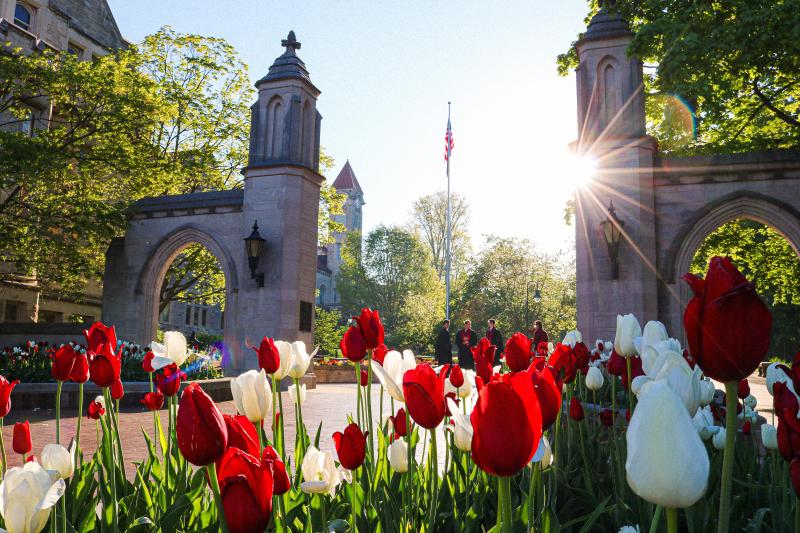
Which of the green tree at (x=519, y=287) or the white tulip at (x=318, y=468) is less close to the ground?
the green tree at (x=519, y=287)

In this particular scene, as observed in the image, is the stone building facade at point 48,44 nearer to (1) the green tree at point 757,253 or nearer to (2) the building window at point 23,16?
(2) the building window at point 23,16

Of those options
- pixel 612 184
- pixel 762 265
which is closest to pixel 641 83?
pixel 612 184

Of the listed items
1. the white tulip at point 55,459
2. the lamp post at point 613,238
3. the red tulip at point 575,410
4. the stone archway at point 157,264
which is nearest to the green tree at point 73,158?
the stone archway at point 157,264

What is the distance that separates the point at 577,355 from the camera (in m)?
2.84

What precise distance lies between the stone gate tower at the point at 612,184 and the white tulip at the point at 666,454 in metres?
13.5

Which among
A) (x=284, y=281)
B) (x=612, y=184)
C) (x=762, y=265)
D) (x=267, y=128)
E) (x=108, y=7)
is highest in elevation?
(x=108, y=7)

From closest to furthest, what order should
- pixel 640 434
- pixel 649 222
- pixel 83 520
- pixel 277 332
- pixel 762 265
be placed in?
pixel 640 434 < pixel 83 520 < pixel 649 222 < pixel 277 332 < pixel 762 265

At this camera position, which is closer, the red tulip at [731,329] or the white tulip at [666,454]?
the white tulip at [666,454]

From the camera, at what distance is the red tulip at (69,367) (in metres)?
2.37

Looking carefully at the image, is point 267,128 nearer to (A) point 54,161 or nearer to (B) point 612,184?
(A) point 54,161

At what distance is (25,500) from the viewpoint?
129 cm

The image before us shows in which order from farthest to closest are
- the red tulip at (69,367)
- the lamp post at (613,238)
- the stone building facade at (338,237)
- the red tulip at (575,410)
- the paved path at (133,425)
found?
the stone building facade at (338,237) < the lamp post at (613,238) < the paved path at (133,425) < the red tulip at (575,410) < the red tulip at (69,367)

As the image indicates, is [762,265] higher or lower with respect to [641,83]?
lower

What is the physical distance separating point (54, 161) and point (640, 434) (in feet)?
51.8
